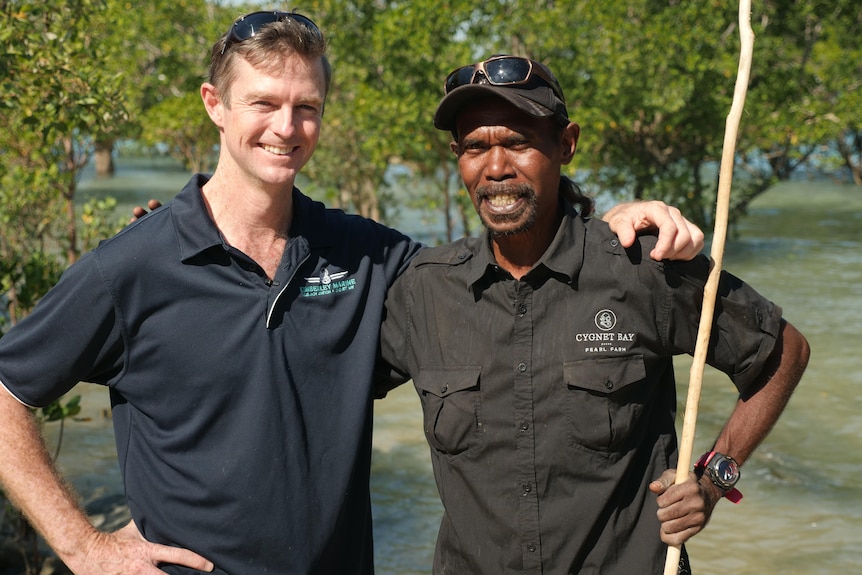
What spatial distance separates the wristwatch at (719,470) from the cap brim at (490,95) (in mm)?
1127

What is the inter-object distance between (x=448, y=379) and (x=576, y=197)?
28.9 inches

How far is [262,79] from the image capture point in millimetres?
3088

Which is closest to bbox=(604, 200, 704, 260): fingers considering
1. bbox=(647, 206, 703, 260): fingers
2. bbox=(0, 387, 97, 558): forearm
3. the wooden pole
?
bbox=(647, 206, 703, 260): fingers

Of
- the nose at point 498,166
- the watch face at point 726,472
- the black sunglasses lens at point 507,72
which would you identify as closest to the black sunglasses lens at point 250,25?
the black sunglasses lens at point 507,72

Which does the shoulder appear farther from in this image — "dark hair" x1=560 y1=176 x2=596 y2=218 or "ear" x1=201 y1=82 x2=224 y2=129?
"ear" x1=201 y1=82 x2=224 y2=129

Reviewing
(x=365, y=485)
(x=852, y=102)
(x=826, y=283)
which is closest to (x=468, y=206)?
(x=826, y=283)

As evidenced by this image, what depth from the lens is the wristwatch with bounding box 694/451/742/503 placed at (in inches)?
118

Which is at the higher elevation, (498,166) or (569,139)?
(569,139)

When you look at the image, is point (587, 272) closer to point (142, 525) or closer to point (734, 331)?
point (734, 331)

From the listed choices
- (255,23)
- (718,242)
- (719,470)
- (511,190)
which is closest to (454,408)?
(511,190)

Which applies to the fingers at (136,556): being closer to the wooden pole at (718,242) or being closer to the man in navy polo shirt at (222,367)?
the man in navy polo shirt at (222,367)

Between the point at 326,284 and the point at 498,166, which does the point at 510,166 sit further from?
the point at 326,284

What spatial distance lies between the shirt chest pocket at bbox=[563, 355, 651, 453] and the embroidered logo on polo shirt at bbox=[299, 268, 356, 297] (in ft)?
2.51

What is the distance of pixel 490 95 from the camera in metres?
3.10
